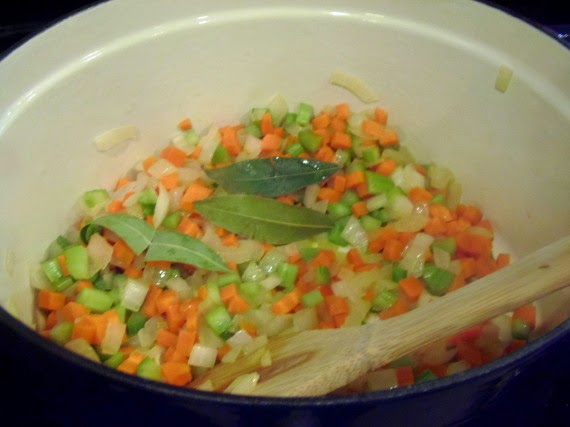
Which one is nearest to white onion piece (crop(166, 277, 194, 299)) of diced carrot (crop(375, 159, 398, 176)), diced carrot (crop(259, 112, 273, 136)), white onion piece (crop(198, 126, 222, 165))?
white onion piece (crop(198, 126, 222, 165))

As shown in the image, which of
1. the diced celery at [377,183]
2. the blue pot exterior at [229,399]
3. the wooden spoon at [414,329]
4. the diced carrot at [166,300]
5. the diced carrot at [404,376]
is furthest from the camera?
the diced celery at [377,183]

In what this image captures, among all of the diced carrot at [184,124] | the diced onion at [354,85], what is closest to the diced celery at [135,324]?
the diced carrot at [184,124]

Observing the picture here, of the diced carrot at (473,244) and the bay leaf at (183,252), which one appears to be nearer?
the bay leaf at (183,252)

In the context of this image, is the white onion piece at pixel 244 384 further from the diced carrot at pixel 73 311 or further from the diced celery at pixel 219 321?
the diced carrot at pixel 73 311

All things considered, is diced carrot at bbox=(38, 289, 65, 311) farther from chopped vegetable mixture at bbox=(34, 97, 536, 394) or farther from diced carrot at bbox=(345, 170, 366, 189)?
diced carrot at bbox=(345, 170, 366, 189)

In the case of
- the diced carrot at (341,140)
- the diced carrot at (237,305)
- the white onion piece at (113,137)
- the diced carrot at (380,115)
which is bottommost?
the diced carrot at (237,305)

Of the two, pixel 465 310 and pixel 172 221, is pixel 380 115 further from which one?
pixel 465 310

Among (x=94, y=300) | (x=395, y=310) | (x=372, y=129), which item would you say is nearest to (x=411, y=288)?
(x=395, y=310)
